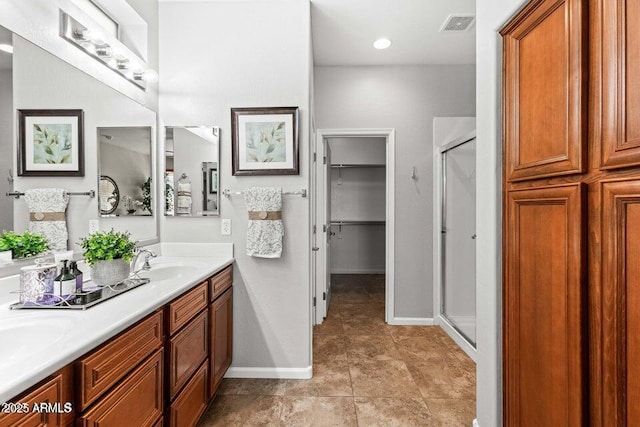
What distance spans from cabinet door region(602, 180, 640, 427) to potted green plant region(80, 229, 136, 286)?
1.89 meters

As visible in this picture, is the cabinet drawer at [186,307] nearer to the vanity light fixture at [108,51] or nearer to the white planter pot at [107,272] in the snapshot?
the white planter pot at [107,272]

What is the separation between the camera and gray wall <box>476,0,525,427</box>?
1537mm

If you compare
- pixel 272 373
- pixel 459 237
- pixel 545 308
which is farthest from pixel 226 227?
pixel 459 237

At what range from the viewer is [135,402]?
117 centimetres

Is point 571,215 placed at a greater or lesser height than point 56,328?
greater

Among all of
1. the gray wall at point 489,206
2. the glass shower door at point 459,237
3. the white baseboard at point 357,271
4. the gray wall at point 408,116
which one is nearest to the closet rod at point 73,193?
the gray wall at point 489,206

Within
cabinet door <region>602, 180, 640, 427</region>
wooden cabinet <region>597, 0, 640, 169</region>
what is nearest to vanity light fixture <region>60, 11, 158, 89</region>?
wooden cabinet <region>597, 0, 640, 169</region>

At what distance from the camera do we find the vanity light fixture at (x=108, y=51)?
5.62ft

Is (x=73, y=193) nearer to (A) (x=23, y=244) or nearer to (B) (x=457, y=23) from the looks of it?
(A) (x=23, y=244)

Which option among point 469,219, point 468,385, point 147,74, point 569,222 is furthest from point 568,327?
point 147,74

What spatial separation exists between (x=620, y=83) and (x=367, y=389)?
6.92ft

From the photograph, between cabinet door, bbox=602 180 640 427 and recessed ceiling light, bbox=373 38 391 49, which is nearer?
cabinet door, bbox=602 180 640 427

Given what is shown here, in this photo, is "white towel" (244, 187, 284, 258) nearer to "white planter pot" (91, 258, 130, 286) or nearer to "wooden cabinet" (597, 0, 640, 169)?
"white planter pot" (91, 258, 130, 286)

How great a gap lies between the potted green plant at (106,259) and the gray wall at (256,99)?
0.89 meters
